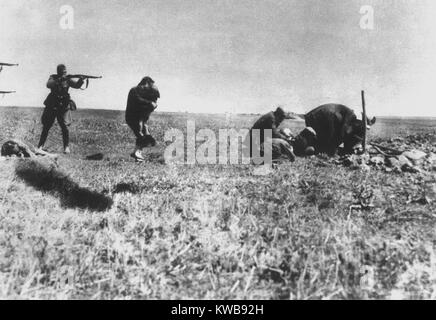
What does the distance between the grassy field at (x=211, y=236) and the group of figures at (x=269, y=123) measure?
244cm

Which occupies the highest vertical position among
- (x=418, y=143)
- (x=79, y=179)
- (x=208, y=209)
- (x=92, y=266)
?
(x=418, y=143)

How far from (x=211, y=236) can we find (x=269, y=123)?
22.8 feet

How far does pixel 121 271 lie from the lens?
4.05 metres

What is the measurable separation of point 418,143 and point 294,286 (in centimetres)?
1128

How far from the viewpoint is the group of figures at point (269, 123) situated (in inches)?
382

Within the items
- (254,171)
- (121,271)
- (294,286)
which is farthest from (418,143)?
(121,271)

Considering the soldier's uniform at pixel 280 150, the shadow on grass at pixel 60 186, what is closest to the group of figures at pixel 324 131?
the soldier's uniform at pixel 280 150

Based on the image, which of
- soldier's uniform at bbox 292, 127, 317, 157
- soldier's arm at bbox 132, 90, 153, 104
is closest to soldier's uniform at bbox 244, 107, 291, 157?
soldier's uniform at bbox 292, 127, 317, 157

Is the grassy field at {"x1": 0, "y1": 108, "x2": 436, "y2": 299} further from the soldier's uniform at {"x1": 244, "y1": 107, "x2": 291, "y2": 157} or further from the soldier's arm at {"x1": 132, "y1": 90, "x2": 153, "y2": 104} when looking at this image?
the soldier's uniform at {"x1": 244, "y1": 107, "x2": 291, "y2": 157}

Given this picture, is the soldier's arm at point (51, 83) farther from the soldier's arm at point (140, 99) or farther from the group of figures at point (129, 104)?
the soldier's arm at point (140, 99)

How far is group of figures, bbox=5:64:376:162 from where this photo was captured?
9.70m

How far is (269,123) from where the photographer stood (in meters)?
11.3
